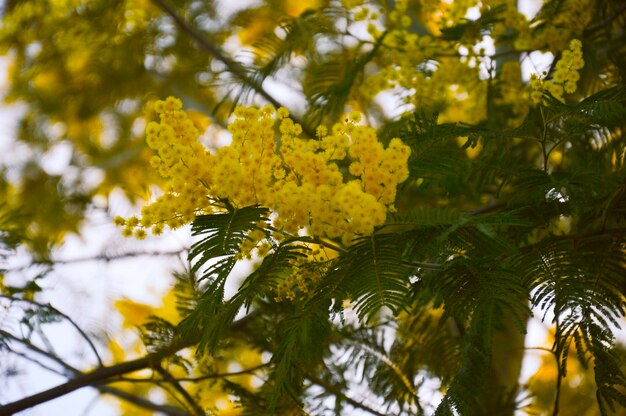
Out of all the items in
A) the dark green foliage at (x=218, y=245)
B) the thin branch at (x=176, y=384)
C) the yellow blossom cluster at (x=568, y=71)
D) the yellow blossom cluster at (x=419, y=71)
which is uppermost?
the yellow blossom cluster at (x=419, y=71)

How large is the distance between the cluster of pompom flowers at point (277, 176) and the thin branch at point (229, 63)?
0.91m

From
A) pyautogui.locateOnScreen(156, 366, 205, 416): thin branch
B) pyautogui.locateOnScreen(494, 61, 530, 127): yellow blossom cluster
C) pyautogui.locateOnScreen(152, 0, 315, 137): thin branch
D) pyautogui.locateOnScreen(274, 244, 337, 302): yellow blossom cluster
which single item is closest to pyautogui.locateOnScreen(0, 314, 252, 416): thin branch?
pyautogui.locateOnScreen(156, 366, 205, 416): thin branch

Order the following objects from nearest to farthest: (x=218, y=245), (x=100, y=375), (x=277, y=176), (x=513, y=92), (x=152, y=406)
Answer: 1. (x=218, y=245)
2. (x=277, y=176)
3. (x=100, y=375)
4. (x=152, y=406)
5. (x=513, y=92)

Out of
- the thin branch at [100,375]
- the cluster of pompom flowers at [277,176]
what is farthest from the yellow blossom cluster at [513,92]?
the cluster of pompom flowers at [277,176]

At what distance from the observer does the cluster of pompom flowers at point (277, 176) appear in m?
1.03

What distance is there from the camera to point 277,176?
44.2 inches

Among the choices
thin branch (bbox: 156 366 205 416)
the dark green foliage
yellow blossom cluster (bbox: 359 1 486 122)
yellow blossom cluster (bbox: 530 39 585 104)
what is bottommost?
the dark green foliage

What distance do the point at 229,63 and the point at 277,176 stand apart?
4.36 ft

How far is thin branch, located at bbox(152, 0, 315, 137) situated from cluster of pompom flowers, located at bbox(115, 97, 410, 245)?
907 millimetres

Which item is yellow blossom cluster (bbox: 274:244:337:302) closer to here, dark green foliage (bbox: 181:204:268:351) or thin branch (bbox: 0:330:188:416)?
dark green foliage (bbox: 181:204:268:351)

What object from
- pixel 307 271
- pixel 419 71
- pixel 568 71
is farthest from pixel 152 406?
pixel 568 71

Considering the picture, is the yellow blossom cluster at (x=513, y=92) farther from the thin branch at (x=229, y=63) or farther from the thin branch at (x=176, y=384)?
the thin branch at (x=176, y=384)

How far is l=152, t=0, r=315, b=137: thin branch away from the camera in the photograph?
81.4 inches

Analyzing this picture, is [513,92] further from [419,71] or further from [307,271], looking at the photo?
[307,271]
